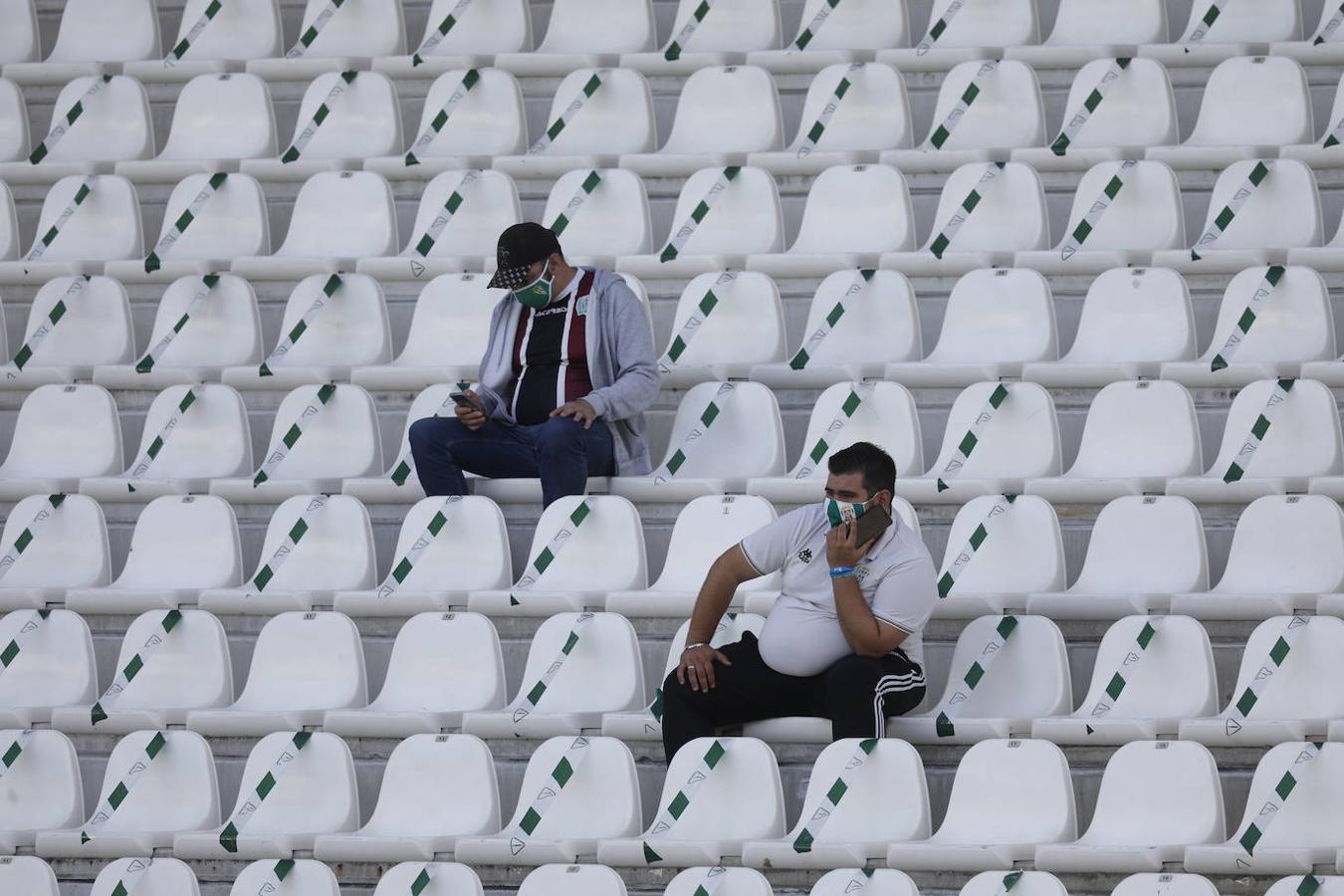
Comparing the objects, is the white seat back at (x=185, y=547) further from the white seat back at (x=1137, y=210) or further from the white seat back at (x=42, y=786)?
the white seat back at (x=1137, y=210)

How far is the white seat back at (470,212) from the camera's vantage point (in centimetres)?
625

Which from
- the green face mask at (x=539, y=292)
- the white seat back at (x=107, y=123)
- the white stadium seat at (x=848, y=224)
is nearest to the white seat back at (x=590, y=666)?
the green face mask at (x=539, y=292)

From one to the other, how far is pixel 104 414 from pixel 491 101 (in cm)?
148

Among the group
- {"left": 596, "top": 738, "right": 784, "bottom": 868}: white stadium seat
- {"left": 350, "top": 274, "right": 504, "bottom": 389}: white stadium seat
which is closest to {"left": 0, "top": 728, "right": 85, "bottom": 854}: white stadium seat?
{"left": 596, "top": 738, "right": 784, "bottom": 868}: white stadium seat

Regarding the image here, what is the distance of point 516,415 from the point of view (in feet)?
18.1

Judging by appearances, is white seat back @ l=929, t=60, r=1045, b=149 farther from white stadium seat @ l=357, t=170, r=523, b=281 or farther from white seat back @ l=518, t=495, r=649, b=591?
white seat back @ l=518, t=495, r=649, b=591

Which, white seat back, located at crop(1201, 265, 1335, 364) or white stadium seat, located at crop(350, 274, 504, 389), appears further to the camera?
white stadium seat, located at crop(350, 274, 504, 389)

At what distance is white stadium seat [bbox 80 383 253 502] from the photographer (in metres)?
5.77

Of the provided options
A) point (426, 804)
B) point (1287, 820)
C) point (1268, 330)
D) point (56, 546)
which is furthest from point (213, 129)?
point (1287, 820)

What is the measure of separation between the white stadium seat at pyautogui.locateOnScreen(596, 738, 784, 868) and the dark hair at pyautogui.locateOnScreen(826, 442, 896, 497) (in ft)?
1.86

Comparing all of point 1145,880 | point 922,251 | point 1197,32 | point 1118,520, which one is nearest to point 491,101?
point 922,251

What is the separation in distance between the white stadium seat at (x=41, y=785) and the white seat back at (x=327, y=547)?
67 cm

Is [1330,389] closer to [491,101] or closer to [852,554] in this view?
[852,554]

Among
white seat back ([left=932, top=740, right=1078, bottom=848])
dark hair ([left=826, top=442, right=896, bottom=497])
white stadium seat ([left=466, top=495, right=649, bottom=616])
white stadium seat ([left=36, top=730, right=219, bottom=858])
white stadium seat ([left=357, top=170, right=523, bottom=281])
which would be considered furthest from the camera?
white stadium seat ([left=357, top=170, right=523, bottom=281])
